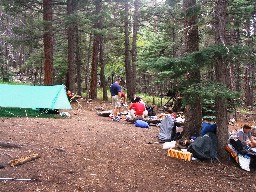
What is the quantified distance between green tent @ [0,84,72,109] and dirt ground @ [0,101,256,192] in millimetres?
2539

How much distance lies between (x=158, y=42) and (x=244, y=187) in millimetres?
14983

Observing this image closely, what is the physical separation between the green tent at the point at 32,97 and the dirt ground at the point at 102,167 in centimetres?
254

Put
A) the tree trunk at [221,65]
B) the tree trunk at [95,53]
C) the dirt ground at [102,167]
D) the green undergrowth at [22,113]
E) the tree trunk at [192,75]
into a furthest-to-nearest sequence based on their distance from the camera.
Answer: the tree trunk at [95,53] → the green undergrowth at [22,113] → the tree trunk at [192,75] → the tree trunk at [221,65] → the dirt ground at [102,167]

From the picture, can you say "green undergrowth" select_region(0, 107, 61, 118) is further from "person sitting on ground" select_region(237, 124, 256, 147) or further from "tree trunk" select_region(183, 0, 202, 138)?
"person sitting on ground" select_region(237, 124, 256, 147)

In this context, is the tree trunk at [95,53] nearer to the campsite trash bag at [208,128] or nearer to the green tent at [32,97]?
the green tent at [32,97]

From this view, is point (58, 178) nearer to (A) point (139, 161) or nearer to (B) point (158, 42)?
(A) point (139, 161)

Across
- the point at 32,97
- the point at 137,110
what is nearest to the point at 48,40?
the point at 32,97

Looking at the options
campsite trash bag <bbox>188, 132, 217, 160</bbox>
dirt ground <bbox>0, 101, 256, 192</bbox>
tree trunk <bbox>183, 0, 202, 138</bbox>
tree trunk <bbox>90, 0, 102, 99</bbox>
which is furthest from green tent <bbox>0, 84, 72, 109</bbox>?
tree trunk <bbox>90, 0, 102, 99</bbox>

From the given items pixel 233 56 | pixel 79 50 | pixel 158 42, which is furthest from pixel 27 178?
pixel 79 50

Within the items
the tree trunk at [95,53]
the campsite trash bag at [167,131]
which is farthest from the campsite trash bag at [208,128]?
the tree trunk at [95,53]

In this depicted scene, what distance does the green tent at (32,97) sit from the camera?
12.5 meters

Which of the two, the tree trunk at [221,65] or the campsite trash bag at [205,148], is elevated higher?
the tree trunk at [221,65]

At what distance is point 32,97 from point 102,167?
654cm

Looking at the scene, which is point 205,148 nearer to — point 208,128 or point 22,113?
point 208,128
